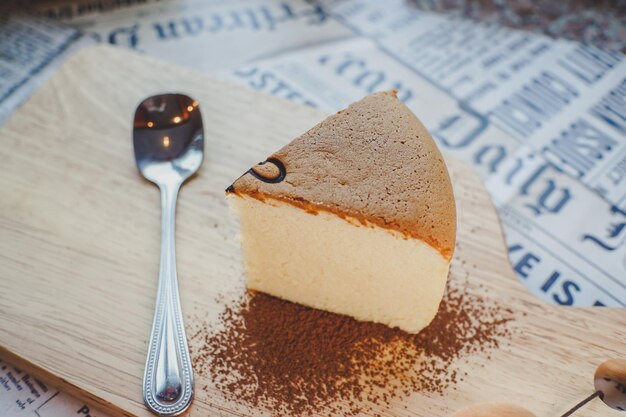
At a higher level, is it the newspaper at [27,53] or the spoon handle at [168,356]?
the newspaper at [27,53]

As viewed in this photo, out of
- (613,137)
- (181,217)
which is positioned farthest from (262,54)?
(613,137)

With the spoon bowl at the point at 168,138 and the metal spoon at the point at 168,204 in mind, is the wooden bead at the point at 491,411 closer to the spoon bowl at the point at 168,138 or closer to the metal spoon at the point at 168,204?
the metal spoon at the point at 168,204

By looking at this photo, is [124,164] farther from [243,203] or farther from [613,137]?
[613,137]

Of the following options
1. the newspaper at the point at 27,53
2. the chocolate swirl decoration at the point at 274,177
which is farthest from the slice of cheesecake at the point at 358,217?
the newspaper at the point at 27,53

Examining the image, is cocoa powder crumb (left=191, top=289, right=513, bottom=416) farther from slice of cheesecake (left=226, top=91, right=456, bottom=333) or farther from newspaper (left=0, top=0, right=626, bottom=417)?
newspaper (left=0, top=0, right=626, bottom=417)

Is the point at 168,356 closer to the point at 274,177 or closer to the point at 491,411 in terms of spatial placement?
the point at 274,177
